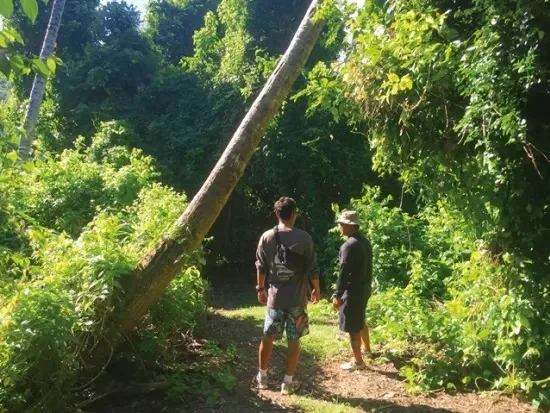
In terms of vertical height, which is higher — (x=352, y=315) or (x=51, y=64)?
(x=51, y=64)

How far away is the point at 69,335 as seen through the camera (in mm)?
3840

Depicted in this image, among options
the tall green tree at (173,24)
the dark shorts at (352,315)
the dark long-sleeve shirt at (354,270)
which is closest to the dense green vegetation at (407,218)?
the dark shorts at (352,315)

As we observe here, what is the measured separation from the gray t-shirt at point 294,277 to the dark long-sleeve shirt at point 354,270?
0.70 metres

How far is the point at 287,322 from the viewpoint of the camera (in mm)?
4574

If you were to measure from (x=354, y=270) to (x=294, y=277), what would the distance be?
0.92 m

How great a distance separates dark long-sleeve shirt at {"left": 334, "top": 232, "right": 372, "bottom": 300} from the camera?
5.20 metres

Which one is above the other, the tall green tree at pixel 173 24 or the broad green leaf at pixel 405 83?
the tall green tree at pixel 173 24

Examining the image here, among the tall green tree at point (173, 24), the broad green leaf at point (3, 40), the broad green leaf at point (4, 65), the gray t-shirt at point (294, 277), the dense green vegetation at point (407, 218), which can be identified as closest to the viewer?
the broad green leaf at point (4, 65)

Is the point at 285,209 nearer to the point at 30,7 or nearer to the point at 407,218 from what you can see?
the point at 30,7

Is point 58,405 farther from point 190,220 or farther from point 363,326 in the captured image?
point 363,326

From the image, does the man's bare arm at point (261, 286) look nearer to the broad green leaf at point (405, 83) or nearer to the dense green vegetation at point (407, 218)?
the dense green vegetation at point (407, 218)

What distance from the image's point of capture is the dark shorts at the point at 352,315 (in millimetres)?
5176

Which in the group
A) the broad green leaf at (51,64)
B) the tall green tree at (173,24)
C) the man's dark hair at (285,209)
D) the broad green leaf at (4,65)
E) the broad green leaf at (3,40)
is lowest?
the man's dark hair at (285,209)

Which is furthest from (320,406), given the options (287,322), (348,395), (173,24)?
(173,24)
